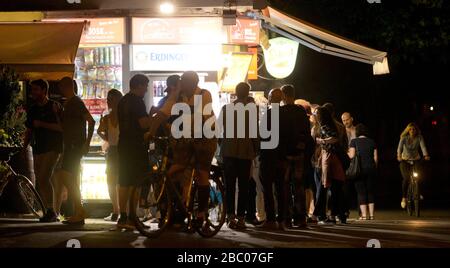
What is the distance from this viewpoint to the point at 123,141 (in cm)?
1057

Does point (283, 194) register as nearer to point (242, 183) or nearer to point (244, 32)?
point (242, 183)

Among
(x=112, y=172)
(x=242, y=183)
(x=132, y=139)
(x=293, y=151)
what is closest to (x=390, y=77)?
(x=293, y=151)

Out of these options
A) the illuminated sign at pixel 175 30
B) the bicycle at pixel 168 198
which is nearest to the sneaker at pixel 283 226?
the bicycle at pixel 168 198

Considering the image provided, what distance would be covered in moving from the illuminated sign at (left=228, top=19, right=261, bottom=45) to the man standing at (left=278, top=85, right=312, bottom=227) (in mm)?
3320

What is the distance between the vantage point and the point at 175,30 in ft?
47.4

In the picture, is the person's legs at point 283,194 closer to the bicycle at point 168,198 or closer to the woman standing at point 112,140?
the bicycle at point 168,198

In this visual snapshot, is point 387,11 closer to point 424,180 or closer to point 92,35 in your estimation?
point 424,180

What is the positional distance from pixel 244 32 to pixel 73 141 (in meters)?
4.70

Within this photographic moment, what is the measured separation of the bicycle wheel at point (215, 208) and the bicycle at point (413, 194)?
782cm

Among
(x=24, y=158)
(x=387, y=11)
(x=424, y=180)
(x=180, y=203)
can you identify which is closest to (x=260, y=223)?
(x=180, y=203)

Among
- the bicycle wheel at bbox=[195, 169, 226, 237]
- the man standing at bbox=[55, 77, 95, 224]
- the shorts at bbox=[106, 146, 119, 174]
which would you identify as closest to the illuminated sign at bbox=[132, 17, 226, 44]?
the shorts at bbox=[106, 146, 119, 174]

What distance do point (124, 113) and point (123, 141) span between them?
36 cm

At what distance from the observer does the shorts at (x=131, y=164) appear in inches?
413

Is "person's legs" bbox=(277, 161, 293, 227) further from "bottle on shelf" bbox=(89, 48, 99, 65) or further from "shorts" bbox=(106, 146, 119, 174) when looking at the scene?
"bottle on shelf" bbox=(89, 48, 99, 65)
